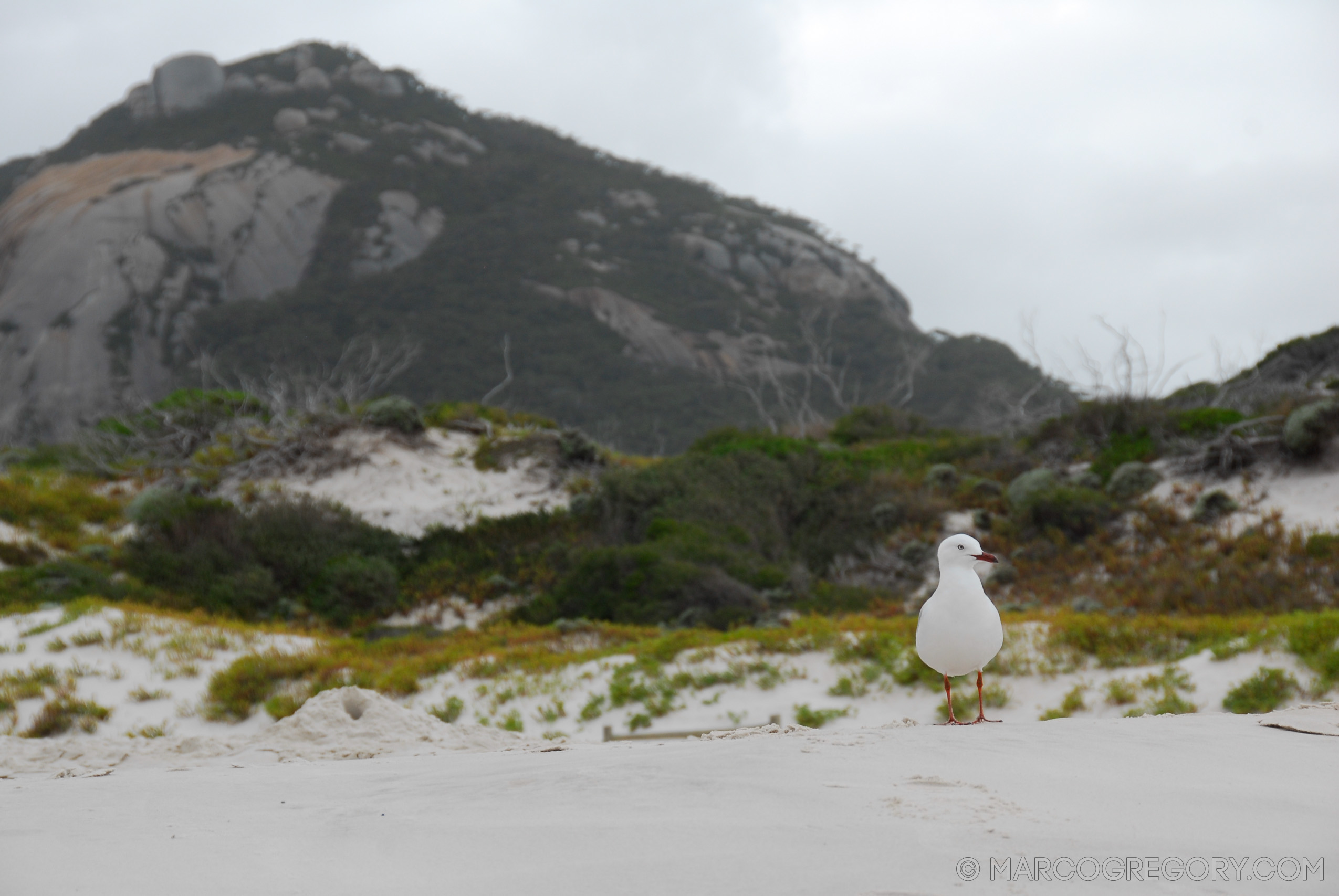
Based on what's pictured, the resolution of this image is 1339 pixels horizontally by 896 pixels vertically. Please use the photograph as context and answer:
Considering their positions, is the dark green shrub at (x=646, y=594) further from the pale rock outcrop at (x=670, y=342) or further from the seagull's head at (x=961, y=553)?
the pale rock outcrop at (x=670, y=342)

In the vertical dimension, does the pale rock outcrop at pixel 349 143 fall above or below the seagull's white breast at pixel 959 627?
above

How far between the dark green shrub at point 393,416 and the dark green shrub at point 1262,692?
16.0 m

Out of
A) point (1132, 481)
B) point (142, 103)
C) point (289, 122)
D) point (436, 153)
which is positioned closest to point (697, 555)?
point (1132, 481)

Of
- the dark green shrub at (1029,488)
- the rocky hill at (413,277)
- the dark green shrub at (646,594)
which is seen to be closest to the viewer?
the dark green shrub at (646,594)

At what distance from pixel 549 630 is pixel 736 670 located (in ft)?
10.9

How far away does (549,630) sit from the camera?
11008 millimetres

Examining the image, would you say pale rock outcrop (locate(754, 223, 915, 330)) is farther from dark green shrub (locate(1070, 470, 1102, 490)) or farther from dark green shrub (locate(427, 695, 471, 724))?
dark green shrub (locate(427, 695, 471, 724))

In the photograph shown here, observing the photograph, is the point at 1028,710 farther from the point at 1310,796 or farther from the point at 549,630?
the point at 549,630

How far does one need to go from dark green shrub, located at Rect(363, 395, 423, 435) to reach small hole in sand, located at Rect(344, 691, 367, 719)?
1315 centimetres

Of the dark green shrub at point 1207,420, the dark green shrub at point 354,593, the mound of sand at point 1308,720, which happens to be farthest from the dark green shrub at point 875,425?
the mound of sand at point 1308,720

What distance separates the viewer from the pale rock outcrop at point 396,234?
50.7 metres

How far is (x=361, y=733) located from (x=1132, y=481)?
510 inches

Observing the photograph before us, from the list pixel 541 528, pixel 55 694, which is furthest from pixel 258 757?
pixel 541 528

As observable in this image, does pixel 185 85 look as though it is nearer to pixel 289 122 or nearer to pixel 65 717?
pixel 289 122
